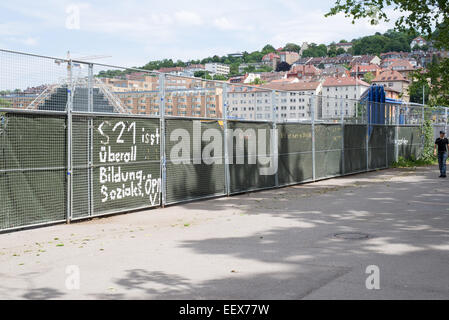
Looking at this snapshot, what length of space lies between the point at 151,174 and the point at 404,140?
20.3 m

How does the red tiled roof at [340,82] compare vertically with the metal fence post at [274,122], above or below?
above

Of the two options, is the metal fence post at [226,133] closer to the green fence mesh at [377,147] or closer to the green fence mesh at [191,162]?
the green fence mesh at [191,162]

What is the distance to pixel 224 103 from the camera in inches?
587

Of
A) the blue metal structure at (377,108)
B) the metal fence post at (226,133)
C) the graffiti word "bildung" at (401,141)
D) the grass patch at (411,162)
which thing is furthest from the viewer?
the graffiti word "bildung" at (401,141)

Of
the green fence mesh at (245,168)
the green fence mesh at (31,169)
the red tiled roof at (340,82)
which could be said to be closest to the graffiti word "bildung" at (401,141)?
the green fence mesh at (245,168)

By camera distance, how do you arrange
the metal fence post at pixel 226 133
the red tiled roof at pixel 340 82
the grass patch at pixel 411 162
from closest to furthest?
1. the metal fence post at pixel 226 133
2. the grass patch at pixel 411 162
3. the red tiled roof at pixel 340 82

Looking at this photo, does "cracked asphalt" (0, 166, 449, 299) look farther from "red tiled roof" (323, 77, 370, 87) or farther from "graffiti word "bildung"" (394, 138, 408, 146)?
"red tiled roof" (323, 77, 370, 87)

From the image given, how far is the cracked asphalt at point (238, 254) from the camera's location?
593 centimetres

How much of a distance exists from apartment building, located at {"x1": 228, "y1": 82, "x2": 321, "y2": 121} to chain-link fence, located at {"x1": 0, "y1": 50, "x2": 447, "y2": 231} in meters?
0.04

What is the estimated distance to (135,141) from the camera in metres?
12.0

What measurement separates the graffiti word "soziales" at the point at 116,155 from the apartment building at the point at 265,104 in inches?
157

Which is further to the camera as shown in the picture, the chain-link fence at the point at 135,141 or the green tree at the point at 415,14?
the green tree at the point at 415,14
